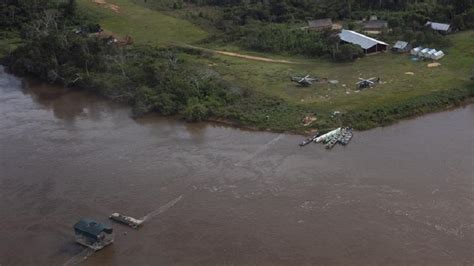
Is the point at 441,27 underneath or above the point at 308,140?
above

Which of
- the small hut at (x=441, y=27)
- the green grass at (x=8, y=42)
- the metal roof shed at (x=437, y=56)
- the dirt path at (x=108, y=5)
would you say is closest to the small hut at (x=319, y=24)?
the small hut at (x=441, y=27)

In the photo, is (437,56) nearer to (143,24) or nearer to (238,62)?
(238,62)

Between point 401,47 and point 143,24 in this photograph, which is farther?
point 143,24

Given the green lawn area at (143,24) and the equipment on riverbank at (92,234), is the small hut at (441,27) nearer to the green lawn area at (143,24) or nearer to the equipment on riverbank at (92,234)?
the green lawn area at (143,24)

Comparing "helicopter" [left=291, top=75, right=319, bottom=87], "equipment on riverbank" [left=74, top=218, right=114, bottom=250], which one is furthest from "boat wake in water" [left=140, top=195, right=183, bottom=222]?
"helicopter" [left=291, top=75, right=319, bottom=87]

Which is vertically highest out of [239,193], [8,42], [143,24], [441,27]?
[441,27]

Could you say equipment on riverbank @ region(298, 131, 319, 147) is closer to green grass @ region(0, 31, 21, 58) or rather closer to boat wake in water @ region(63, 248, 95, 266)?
boat wake in water @ region(63, 248, 95, 266)

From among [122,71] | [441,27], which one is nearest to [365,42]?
[441,27]

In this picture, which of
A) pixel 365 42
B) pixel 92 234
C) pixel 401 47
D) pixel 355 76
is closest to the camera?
pixel 92 234
